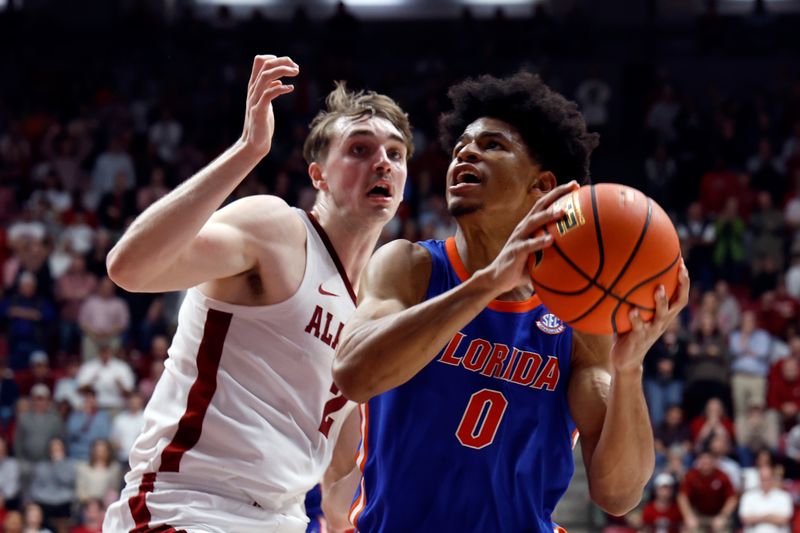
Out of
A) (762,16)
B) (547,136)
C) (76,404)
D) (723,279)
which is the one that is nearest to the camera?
(547,136)

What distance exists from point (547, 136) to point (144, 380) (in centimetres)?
1006

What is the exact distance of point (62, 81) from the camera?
1877 cm

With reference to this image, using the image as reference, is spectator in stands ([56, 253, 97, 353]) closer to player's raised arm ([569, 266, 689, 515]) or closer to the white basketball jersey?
the white basketball jersey

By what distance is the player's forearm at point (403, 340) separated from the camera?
2938mm

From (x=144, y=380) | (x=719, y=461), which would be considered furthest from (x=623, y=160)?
(x=144, y=380)

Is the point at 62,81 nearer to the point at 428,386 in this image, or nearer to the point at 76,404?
the point at 76,404

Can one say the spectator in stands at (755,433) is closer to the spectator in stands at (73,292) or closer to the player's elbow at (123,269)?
the spectator in stands at (73,292)

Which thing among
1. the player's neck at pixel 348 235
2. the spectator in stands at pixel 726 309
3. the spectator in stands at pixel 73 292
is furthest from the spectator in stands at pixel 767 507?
the player's neck at pixel 348 235

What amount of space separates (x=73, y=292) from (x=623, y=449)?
11.6 meters

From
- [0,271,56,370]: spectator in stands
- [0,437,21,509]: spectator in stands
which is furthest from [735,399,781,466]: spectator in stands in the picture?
[0,271,56,370]: spectator in stands

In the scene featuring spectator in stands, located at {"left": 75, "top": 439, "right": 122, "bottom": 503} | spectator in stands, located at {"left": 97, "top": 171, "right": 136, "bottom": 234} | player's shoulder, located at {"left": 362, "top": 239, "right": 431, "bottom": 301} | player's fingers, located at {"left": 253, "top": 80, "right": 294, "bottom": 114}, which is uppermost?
player's fingers, located at {"left": 253, "top": 80, "right": 294, "bottom": 114}

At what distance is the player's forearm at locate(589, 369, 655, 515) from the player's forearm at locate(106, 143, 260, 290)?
51.9 inches

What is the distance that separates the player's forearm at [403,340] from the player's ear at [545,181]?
75 centimetres

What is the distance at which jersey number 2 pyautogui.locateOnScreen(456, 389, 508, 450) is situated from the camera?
3.35m
